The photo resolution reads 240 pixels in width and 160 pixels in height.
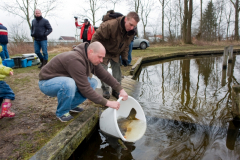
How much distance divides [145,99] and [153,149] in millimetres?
1727

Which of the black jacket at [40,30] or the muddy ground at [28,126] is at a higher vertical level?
the black jacket at [40,30]

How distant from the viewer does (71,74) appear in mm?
2012

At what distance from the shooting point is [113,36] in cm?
297

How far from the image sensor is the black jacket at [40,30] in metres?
5.29

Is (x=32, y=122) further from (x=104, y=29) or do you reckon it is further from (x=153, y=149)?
(x=104, y=29)

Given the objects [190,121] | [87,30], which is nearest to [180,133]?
[190,121]

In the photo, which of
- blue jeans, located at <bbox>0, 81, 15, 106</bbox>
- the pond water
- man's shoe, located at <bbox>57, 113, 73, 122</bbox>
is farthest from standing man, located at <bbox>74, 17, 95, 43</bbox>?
man's shoe, located at <bbox>57, 113, 73, 122</bbox>

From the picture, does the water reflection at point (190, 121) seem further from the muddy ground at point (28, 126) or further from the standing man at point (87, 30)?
the standing man at point (87, 30)

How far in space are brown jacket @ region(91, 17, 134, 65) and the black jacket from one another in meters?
3.06

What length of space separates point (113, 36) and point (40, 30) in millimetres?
3390

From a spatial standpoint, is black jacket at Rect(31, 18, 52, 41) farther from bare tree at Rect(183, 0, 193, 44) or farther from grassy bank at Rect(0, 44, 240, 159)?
bare tree at Rect(183, 0, 193, 44)

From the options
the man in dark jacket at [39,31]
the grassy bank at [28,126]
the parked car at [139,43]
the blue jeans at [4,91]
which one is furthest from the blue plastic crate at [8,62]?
the parked car at [139,43]

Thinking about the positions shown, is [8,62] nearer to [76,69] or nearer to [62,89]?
[62,89]

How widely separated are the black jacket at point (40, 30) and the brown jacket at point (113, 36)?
3062 mm
